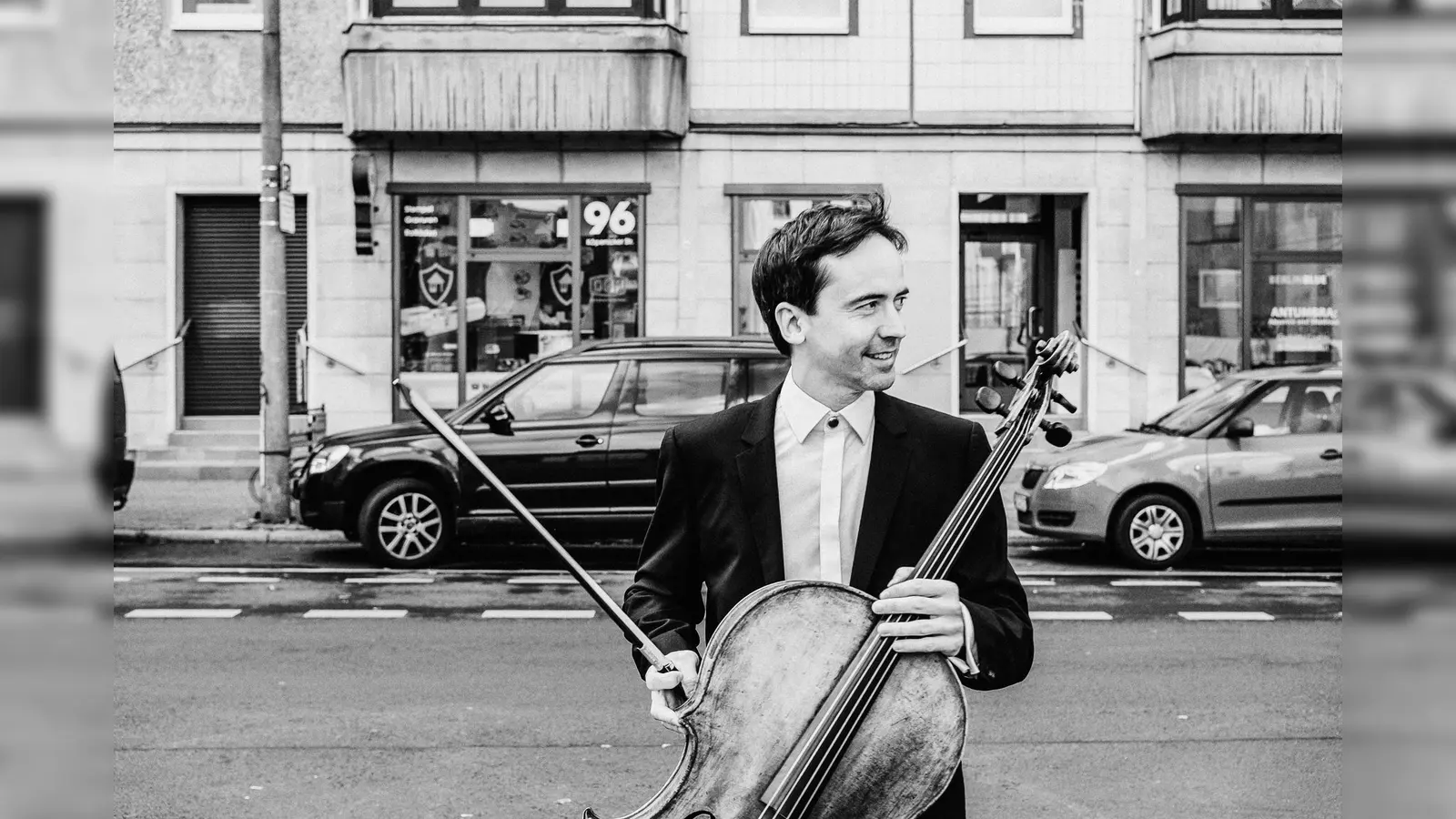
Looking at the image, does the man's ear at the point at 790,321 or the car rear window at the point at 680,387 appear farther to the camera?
the car rear window at the point at 680,387

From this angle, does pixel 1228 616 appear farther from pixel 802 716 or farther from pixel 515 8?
pixel 515 8

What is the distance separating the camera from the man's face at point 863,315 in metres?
2.62

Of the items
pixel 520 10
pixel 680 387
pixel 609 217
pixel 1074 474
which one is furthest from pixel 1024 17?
pixel 680 387

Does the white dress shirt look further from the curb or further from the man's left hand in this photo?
the curb

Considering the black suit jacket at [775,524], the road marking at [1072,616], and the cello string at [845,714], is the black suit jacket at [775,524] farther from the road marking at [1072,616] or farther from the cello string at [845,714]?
the road marking at [1072,616]

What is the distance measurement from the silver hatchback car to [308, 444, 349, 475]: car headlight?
5.71 m

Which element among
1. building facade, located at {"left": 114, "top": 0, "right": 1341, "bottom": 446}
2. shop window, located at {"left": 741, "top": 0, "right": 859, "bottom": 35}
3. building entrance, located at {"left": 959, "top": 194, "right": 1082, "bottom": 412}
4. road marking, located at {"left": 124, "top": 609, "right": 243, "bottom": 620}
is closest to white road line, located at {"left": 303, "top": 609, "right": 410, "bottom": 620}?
road marking, located at {"left": 124, "top": 609, "right": 243, "bottom": 620}

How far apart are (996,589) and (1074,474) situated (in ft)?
34.8

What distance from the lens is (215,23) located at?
1952 cm

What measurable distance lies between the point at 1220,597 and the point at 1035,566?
2.02m

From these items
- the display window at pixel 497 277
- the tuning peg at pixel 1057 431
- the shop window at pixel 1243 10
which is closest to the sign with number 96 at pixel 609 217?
the display window at pixel 497 277

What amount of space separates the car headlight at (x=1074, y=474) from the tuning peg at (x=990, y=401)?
1041 cm

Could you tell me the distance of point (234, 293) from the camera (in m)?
19.8

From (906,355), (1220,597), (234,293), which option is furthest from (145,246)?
(1220,597)
